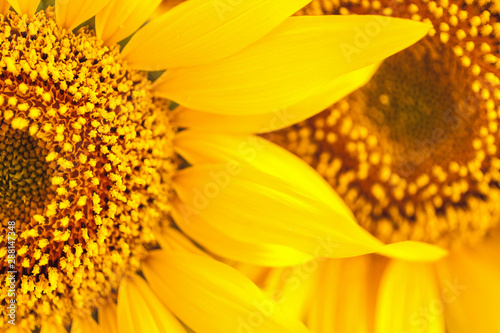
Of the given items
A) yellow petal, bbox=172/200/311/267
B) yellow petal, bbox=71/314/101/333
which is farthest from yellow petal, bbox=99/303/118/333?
yellow petal, bbox=172/200/311/267

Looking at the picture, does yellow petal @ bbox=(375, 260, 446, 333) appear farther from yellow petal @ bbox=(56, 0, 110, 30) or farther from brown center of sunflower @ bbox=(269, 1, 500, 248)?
yellow petal @ bbox=(56, 0, 110, 30)

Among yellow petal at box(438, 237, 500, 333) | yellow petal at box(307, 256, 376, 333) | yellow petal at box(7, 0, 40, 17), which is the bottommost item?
yellow petal at box(438, 237, 500, 333)

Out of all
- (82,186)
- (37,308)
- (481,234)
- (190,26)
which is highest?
(190,26)

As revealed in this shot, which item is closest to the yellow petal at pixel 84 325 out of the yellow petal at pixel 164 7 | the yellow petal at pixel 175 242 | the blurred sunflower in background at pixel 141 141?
the blurred sunflower in background at pixel 141 141

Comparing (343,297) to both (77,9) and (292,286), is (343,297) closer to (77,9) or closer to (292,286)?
(292,286)

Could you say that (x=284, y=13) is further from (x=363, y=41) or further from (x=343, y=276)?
(x=343, y=276)

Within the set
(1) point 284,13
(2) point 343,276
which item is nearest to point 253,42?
(1) point 284,13
